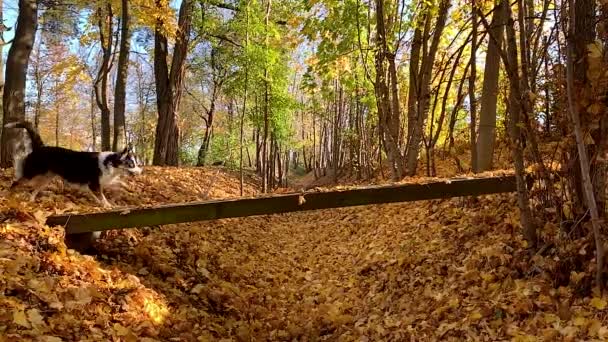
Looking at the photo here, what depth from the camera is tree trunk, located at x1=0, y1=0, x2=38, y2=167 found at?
10008 mm

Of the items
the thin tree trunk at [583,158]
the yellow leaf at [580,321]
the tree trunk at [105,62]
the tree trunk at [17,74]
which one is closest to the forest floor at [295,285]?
the yellow leaf at [580,321]

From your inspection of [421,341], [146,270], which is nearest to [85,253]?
[146,270]

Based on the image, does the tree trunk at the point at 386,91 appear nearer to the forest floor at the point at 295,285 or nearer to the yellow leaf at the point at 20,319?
the forest floor at the point at 295,285

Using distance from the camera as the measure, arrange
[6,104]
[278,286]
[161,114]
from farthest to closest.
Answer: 1. [161,114]
2. [6,104]
3. [278,286]

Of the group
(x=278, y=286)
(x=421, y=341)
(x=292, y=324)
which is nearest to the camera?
Result: (x=421, y=341)

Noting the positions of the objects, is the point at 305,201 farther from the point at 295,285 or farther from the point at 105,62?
the point at 105,62

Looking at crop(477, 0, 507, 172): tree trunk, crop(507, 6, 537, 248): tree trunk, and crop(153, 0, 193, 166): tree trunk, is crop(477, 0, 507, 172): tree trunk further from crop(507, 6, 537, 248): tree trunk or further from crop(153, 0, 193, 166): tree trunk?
crop(153, 0, 193, 166): tree trunk

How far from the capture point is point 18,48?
1016 centimetres

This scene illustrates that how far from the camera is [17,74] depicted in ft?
33.2

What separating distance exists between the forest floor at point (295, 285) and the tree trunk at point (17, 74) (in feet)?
6.59

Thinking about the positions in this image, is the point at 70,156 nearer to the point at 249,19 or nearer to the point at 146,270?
the point at 146,270

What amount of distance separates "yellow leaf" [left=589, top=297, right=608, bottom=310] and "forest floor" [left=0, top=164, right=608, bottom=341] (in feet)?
0.04

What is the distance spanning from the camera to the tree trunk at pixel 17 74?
32.8 ft

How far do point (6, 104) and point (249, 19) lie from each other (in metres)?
7.82
